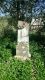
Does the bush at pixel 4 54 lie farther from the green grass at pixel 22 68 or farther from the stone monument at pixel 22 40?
the stone monument at pixel 22 40

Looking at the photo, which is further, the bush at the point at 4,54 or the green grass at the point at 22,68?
the bush at the point at 4,54

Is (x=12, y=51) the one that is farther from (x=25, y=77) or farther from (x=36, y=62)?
(x=25, y=77)

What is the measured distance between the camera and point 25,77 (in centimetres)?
593

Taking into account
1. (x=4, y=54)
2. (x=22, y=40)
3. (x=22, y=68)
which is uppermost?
(x=22, y=40)

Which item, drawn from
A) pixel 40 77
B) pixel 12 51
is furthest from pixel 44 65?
pixel 12 51

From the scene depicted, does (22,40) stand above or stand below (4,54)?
above

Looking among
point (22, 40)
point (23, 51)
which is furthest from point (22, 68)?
point (22, 40)

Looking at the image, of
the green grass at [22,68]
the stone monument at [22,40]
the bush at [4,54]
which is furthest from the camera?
the stone monument at [22,40]

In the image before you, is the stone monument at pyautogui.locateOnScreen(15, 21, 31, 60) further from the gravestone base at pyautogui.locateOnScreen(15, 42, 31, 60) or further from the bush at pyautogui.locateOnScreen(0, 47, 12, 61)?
the bush at pyautogui.locateOnScreen(0, 47, 12, 61)

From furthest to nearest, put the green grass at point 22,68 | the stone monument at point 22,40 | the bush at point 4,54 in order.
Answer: the stone monument at point 22,40, the bush at point 4,54, the green grass at point 22,68

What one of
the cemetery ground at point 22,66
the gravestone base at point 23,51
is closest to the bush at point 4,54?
the cemetery ground at point 22,66

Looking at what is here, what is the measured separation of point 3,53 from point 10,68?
1.67 m

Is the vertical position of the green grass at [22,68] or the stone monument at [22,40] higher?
the stone monument at [22,40]

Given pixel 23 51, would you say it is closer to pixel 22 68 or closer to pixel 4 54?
pixel 4 54
